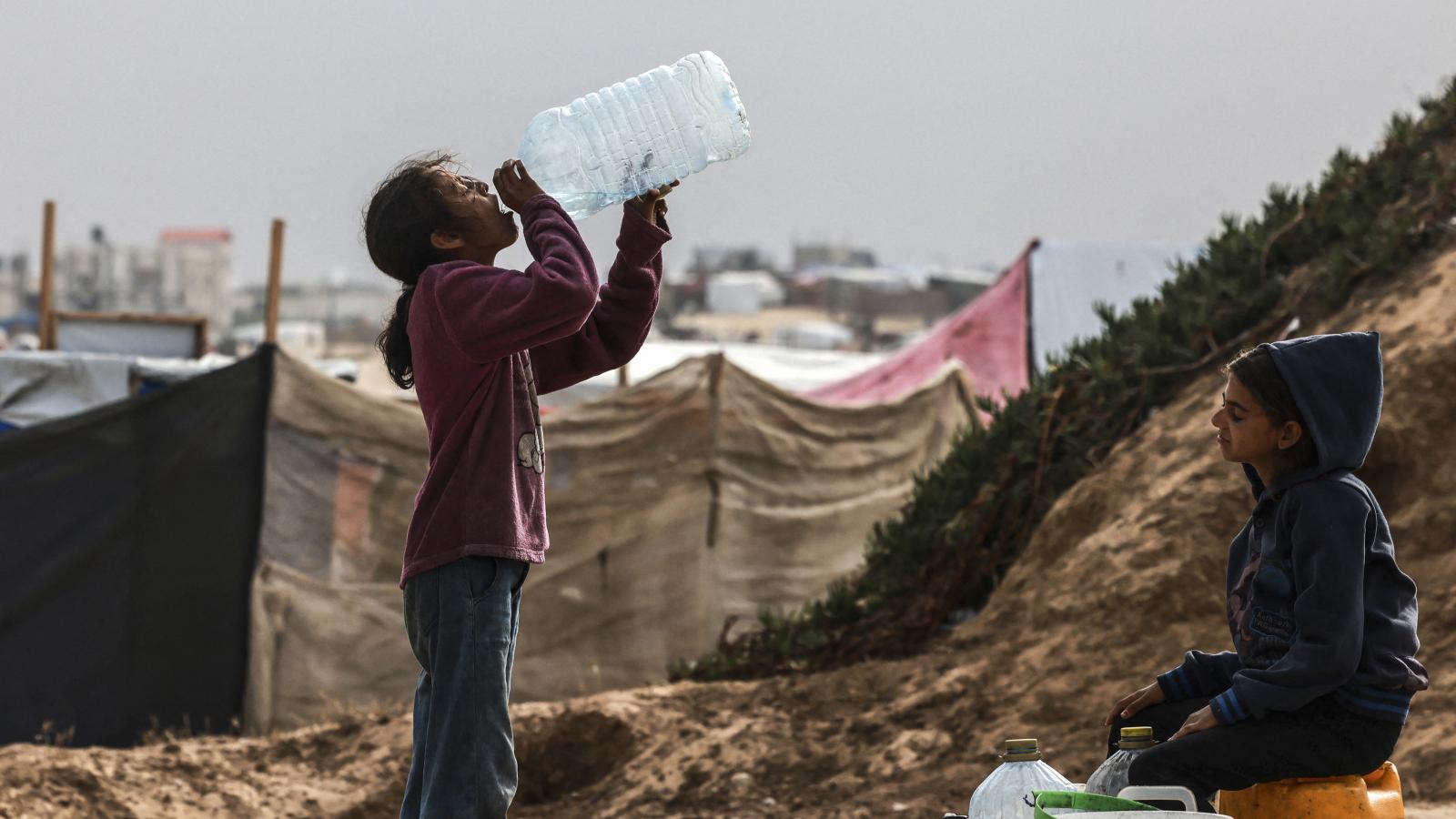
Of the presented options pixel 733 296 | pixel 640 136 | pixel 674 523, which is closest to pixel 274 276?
pixel 674 523

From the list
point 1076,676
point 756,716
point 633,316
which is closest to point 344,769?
point 756,716

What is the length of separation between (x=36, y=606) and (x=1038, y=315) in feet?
31.4

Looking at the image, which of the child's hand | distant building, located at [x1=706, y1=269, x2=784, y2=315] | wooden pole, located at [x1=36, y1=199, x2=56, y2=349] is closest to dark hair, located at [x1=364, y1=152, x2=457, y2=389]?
the child's hand

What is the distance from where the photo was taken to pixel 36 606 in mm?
8609

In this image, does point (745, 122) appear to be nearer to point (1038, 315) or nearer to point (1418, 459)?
point (1418, 459)

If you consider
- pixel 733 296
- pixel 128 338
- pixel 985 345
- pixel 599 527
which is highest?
pixel 733 296

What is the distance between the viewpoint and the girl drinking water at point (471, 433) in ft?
11.3

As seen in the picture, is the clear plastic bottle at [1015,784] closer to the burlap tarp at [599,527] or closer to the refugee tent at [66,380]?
the burlap tarp at [599,527]

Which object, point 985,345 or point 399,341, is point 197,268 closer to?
point 985,345

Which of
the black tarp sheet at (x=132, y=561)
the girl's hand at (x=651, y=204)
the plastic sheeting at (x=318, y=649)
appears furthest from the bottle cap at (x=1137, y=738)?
the black tarp sheet at (x=132, y=561)

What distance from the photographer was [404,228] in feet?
12.2

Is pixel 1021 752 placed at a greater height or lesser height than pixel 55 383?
lesser

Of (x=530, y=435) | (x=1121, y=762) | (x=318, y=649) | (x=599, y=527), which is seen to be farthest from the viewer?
(x=599, y=527)

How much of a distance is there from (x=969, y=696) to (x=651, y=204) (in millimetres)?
3192
